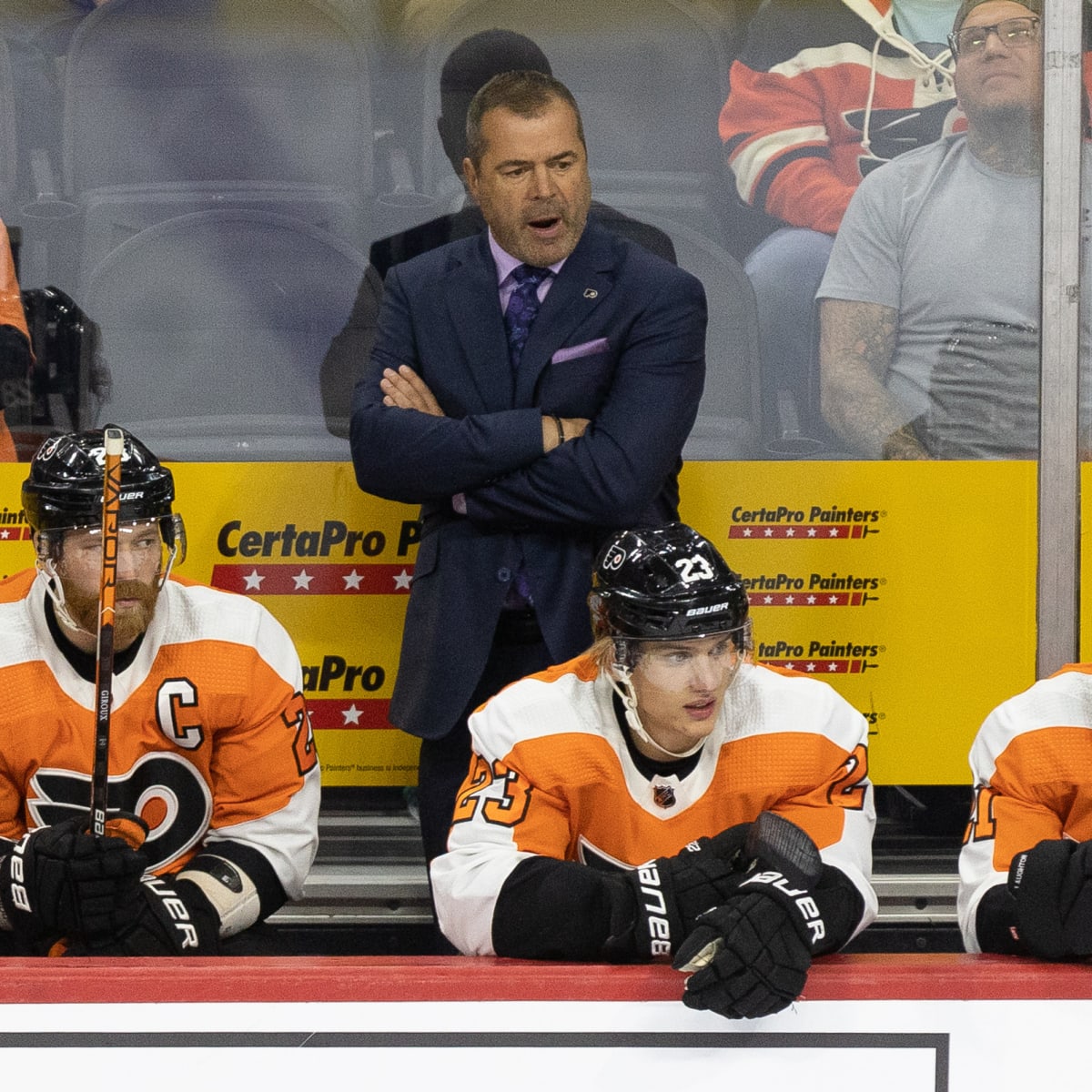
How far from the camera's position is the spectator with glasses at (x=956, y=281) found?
134 inches

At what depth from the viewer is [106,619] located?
202 cm

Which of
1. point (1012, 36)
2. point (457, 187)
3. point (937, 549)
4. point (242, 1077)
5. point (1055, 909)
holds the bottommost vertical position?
point (242, 1077)

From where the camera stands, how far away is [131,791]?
8.45 ft

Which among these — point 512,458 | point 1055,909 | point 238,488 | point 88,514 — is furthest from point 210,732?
point 1055,909

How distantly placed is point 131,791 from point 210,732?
159 millimetres

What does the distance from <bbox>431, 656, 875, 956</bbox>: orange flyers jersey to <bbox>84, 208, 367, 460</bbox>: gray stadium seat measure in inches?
53.3

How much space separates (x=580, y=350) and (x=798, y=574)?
86 cm

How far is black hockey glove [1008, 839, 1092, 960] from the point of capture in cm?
178

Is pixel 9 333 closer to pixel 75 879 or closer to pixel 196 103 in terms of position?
pixel 196 103

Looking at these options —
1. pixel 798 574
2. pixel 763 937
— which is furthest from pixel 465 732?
pixel 763 937

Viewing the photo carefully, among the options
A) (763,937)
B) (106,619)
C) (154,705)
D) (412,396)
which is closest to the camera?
(763,937)

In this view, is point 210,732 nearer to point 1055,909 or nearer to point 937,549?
point 1055,909

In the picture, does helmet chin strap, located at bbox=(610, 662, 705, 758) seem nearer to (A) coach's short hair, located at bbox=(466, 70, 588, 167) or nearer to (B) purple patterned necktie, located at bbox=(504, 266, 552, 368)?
(B) purple patterned necktie, located at bbox=(504, 266, 552, 368)

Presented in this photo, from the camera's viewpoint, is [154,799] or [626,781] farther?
[154,799]
